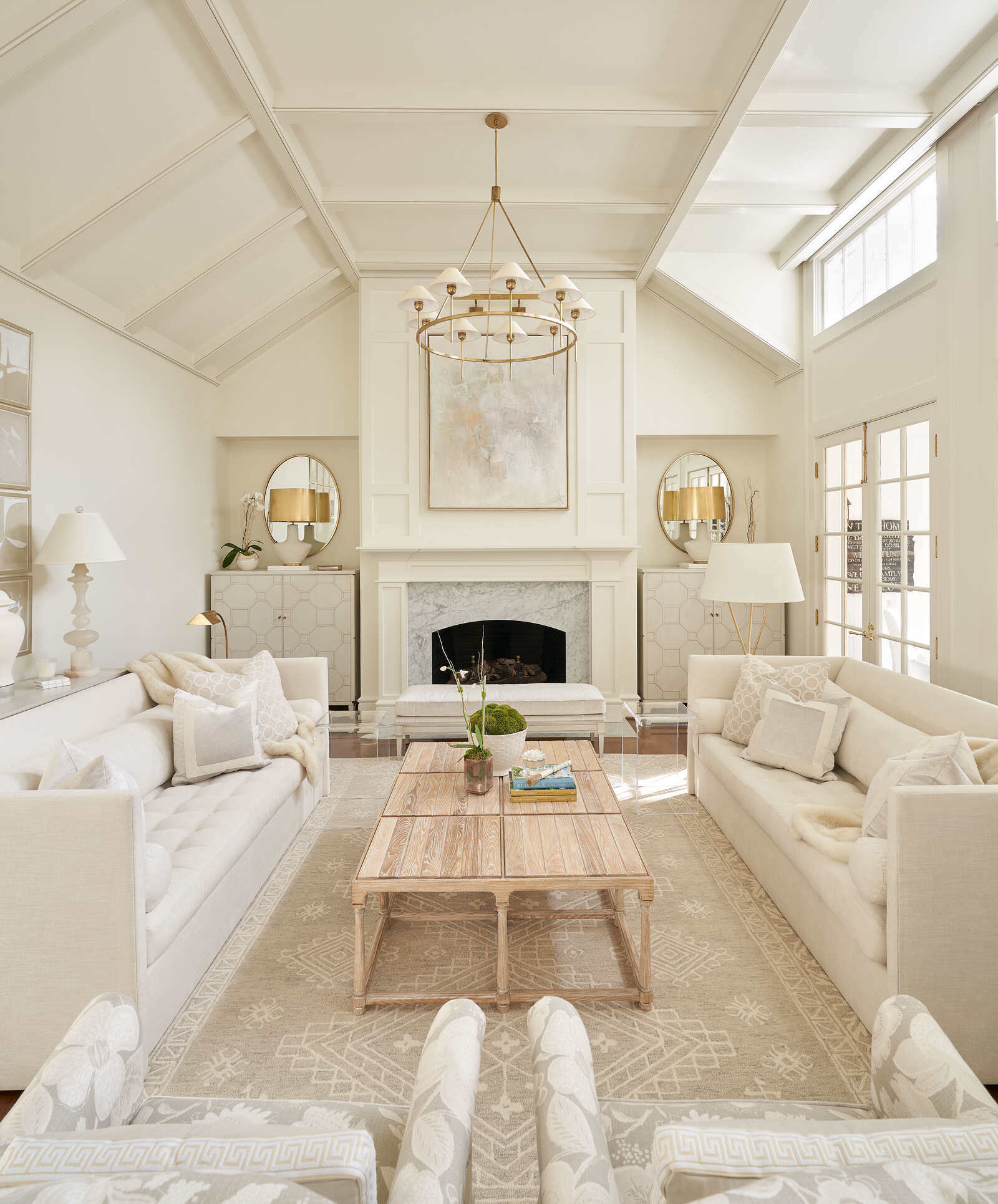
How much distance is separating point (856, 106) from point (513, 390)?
261cm

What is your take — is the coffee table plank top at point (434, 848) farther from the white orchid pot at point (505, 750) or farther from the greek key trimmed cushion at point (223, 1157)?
the greek key trimmed cushion at point (223, 1157)

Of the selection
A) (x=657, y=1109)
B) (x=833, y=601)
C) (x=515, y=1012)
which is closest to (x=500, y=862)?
(x=515, y=1012)

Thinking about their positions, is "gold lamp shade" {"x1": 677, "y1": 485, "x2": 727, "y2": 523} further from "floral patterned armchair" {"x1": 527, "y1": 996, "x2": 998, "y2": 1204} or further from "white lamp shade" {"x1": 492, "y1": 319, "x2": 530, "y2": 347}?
"floral patterned armchair" {"x1": 527, "y1": 996, "x2": 998, "y2": 1204}

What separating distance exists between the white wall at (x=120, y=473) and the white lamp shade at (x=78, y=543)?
7.7 inches

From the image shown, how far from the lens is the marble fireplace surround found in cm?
554

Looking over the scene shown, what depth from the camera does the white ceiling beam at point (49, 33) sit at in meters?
2.41

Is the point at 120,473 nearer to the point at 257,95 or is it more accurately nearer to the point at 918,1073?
the point at 257,95

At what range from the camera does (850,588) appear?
4.70 meters

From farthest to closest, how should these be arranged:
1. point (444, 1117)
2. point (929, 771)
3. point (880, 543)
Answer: point (880, 543) < point (929, 771) < point (444, 1117)

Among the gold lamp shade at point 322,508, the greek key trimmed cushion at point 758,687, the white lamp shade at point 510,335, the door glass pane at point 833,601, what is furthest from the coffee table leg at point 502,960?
the gold lamp shade at point 322,508

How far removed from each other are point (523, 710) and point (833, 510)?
242 centimetres

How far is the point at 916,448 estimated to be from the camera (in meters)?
3.87

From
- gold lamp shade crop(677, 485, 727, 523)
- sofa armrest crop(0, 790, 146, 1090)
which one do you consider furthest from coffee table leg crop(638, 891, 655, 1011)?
gold lamp shade crop(677, 485, 727, 523)

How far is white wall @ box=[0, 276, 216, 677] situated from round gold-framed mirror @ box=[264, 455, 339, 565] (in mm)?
496
